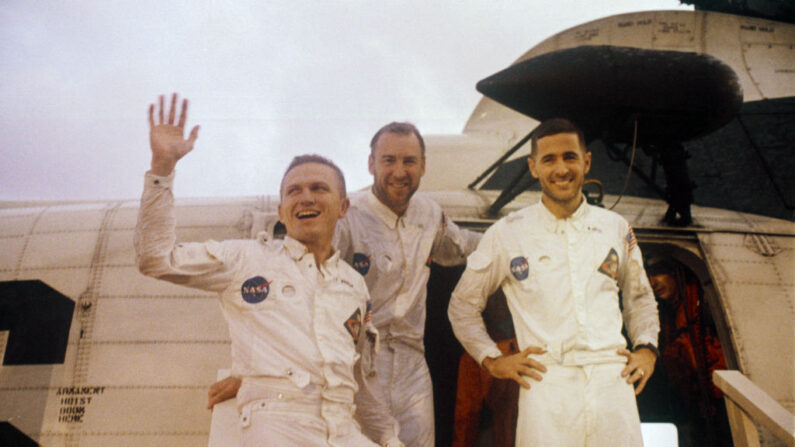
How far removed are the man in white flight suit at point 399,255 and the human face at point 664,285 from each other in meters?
2.98

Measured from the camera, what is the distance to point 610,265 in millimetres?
2432

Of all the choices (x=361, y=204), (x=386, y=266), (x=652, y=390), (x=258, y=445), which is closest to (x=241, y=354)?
(x=258, y=445)

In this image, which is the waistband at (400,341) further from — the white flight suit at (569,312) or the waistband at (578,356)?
the waistband at (578,356)

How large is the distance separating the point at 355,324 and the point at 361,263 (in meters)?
0.78

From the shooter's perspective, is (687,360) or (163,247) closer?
(163,247)

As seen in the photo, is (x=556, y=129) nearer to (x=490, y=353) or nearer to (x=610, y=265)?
(x=610, y=265)

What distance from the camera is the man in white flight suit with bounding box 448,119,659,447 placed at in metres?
2.16

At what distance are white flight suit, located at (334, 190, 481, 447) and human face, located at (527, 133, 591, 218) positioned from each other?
0.86 metres

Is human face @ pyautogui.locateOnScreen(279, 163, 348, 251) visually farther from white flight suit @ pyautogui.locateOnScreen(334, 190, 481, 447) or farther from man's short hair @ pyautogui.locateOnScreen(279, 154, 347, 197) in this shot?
white flight suit @ pyautogui.locateOnScreen(334, 190, 481, 447)

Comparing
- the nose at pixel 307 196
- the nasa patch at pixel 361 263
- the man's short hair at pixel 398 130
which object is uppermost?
the man's short hair at pixel 398 130

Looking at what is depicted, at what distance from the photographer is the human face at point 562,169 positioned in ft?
8.04

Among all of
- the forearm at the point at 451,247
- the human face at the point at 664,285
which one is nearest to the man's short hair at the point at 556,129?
the forearm at the point at 451,247

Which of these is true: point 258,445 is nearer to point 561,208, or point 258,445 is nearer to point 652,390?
point 561,208

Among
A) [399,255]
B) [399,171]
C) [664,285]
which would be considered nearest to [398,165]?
[399,171]
